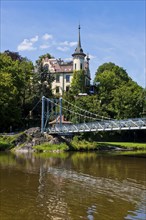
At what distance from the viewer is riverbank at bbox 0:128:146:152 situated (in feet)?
123

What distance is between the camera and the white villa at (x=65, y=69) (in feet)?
214

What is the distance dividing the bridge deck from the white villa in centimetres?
2329

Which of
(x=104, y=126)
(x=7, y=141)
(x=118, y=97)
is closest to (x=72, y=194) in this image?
(x=104, y=126)

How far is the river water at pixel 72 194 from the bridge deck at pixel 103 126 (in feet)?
43.2

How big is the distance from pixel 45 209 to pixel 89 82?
2303 inches

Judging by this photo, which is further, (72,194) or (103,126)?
(103,126)

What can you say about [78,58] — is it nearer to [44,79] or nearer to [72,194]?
[44,79]

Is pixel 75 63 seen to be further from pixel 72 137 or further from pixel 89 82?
pixel 72 137

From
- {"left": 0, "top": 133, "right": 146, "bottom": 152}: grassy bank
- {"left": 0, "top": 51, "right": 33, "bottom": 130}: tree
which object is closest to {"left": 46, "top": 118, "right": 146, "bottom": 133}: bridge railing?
{"left": 0, "top": 133, "right": 146, "bottom": 152}: grassy bank

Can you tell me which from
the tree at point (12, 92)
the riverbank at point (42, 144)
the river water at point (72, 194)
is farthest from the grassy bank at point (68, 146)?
the river water at point (72, 194)

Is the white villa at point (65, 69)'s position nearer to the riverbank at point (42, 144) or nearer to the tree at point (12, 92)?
the tree at point (12, 92)

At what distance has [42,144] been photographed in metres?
38.7

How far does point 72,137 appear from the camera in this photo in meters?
43.1

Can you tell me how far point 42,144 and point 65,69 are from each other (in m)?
32.3
